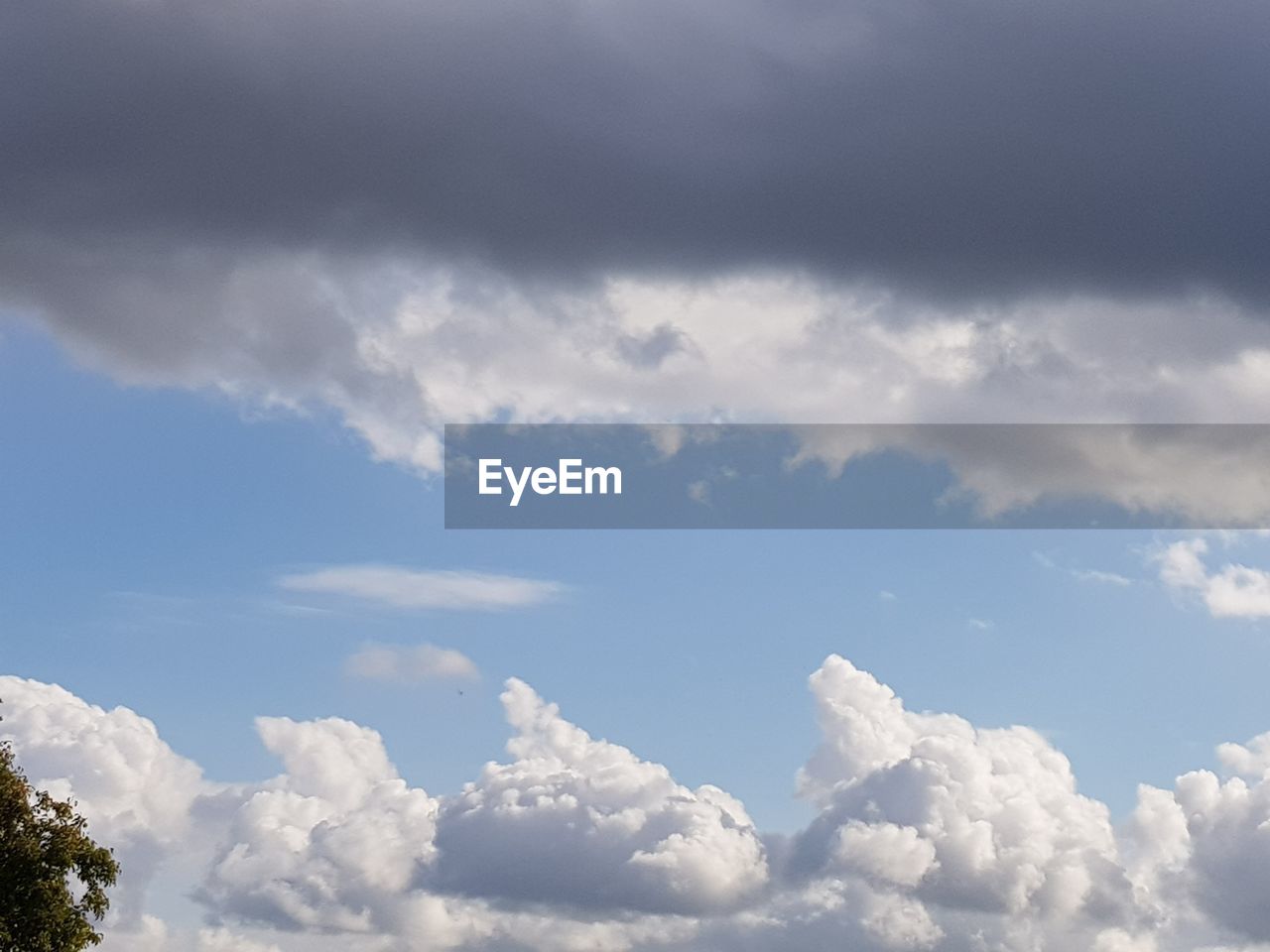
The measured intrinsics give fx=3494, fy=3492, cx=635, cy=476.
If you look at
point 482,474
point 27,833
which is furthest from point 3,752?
point 482,474

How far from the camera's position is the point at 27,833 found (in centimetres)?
12575

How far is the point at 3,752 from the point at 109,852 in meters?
5.40

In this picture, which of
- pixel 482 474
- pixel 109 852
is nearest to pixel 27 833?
pixel 109 852

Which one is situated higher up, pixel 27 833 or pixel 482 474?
pixel 482 474

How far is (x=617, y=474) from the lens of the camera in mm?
124375

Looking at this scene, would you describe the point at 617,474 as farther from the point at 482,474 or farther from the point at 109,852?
the point at 109,852

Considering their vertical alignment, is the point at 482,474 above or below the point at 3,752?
above

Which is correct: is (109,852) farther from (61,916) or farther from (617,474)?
(617,474)

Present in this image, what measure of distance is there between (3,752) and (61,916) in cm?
652

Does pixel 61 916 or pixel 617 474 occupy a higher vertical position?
pixel 617 474

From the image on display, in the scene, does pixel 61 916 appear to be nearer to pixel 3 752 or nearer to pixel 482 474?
pixel 3 752

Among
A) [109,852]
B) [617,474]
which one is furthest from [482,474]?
[109,852]

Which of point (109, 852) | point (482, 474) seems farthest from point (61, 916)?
point (482, 474)

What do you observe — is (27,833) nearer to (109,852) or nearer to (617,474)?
(109,852)
